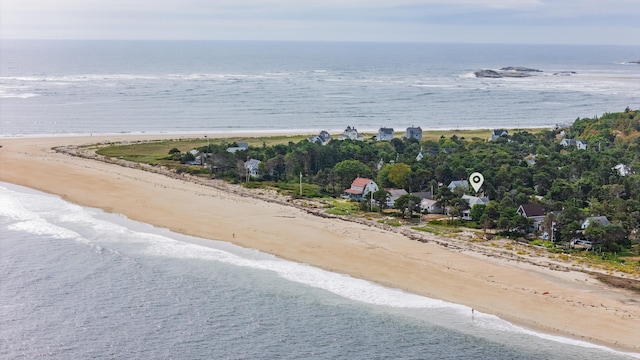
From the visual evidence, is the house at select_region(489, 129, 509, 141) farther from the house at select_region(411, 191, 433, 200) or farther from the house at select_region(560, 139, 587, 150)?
the house at select_region(411, 191, 433, 200)

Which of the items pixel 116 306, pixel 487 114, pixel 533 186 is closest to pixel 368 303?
pixel 116 306

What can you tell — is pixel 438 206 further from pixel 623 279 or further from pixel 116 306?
pixel 116 306

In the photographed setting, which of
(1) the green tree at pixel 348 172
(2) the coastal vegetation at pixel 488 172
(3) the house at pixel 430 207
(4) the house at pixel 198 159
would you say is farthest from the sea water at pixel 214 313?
(4) the house at pixel 198 159

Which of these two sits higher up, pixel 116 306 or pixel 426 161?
pixel 426 161

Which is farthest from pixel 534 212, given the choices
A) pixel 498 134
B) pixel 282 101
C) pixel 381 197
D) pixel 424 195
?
pixel 282 101

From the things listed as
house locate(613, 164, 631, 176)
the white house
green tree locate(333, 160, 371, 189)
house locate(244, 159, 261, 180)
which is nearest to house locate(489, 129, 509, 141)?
house locate(613, 164, 631, 176)

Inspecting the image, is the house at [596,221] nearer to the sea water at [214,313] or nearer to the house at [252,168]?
the sea water at [214,313]
